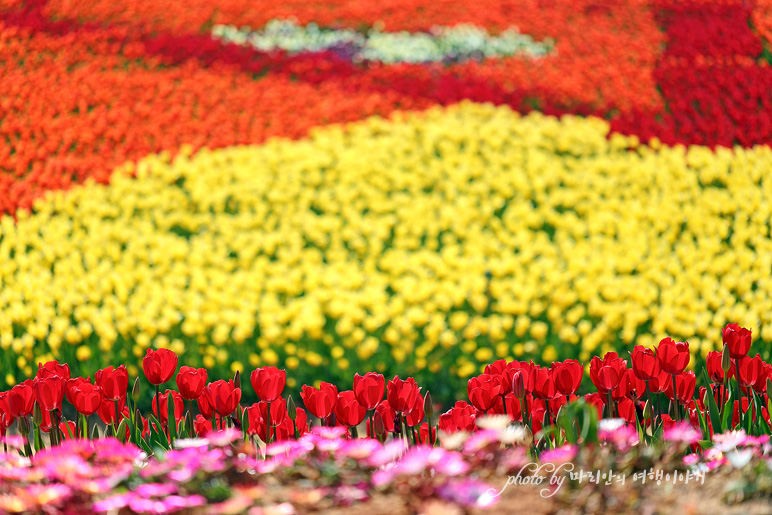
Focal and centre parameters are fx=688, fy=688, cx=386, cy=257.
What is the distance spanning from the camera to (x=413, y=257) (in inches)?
127

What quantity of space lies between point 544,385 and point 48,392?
1258mm

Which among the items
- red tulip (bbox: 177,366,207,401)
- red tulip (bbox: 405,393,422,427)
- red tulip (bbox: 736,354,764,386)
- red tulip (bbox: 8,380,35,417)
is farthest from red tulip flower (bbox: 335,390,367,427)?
red tulip (bbox: 736,354,764,386)

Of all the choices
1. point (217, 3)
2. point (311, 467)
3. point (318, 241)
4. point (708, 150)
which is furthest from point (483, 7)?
point (311, 467)

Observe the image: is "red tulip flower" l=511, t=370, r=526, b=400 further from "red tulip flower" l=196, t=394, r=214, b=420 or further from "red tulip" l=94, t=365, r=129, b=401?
"red tulip" l=94, t=365, r=129, b=401

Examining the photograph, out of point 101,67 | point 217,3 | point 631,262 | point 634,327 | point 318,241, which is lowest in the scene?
point 634,327

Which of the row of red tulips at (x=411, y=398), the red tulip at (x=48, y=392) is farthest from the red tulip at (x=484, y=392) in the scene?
the red tulip at (x=48, y=392)

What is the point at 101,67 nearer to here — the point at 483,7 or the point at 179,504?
the point at 483,7

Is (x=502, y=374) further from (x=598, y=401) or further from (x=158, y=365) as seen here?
(x=158, y=365)

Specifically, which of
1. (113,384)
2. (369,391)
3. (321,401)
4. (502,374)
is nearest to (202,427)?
(113,384)

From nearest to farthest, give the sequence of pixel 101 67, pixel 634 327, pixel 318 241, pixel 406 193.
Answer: pixel 634 327, pixel 318 241, pixel 406 193, pixel 101 67

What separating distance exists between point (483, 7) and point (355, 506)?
5.97 m

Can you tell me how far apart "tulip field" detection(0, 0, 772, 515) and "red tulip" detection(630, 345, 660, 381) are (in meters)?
0.01

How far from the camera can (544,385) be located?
172 centimetres

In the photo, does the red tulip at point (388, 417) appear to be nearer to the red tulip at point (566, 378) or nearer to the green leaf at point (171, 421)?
the red tulip at point (566, 378)
